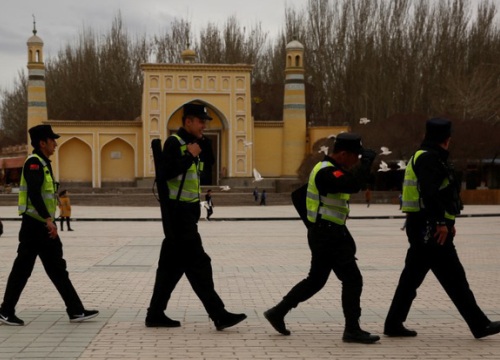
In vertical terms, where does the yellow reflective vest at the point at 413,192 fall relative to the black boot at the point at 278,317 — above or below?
above

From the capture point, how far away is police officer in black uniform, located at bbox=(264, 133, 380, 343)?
5875 mm

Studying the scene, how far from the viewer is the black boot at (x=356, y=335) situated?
5.82 metres

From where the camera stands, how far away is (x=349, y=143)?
→ 19.9 ft

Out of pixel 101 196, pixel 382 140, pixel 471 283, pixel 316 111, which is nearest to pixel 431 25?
pixel 316 111

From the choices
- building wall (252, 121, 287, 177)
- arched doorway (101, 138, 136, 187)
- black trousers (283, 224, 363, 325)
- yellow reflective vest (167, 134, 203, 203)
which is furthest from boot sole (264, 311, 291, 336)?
building wall (252, 121, 287, 177)

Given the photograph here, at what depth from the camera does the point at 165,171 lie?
21.1 feet

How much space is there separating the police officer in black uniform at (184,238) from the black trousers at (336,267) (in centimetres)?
63

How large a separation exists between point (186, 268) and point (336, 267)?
1.28m

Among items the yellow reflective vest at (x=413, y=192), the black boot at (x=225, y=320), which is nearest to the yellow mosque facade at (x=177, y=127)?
the black boot at (x=225, y=320)

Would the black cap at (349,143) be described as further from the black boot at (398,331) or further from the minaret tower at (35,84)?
the minaret tower at (35,84)

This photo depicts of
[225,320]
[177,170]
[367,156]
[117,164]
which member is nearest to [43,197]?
[177,170]

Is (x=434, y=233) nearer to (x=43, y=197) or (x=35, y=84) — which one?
(x=43, y=197)

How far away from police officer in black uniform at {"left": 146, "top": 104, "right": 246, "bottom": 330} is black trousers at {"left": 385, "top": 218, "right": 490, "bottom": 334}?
128 cm

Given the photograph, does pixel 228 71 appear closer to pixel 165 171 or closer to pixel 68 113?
pixel 68 113
